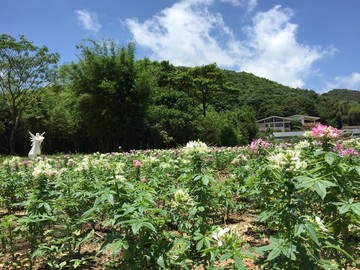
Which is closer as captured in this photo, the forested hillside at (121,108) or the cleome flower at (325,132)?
the cleome flower at (325,132)

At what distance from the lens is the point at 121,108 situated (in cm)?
1655

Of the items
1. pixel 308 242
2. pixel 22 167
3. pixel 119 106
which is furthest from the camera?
pixel 119 106

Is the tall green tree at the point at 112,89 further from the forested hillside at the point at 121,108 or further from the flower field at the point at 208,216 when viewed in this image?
the flower field at the point at 208,216

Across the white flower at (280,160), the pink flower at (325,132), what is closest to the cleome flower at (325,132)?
the pink flower at (325,132)

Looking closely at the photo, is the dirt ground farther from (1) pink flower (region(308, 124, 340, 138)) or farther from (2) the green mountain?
(2) the green mountain

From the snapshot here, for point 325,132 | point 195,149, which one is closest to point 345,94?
point 195,149

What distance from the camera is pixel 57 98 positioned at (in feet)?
79.6

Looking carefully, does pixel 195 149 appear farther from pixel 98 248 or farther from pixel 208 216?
pixel 98 248

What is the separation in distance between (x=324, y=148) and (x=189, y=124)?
1791 cm

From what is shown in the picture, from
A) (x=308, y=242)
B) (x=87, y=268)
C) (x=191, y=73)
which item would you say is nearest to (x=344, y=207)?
(x=308, y=242)

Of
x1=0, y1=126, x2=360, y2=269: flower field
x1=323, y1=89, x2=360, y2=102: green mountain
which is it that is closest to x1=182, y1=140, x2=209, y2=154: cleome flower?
x1=0, y1=126, x2=360, y2=269: flower field

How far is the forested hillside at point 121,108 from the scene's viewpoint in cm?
1642

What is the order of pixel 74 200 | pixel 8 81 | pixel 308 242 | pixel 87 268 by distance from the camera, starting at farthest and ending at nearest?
pixel 8 81
pixel 74 200
pixel 87 268
pixel 308 242

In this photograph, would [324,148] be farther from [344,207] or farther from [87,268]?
[87,268]
